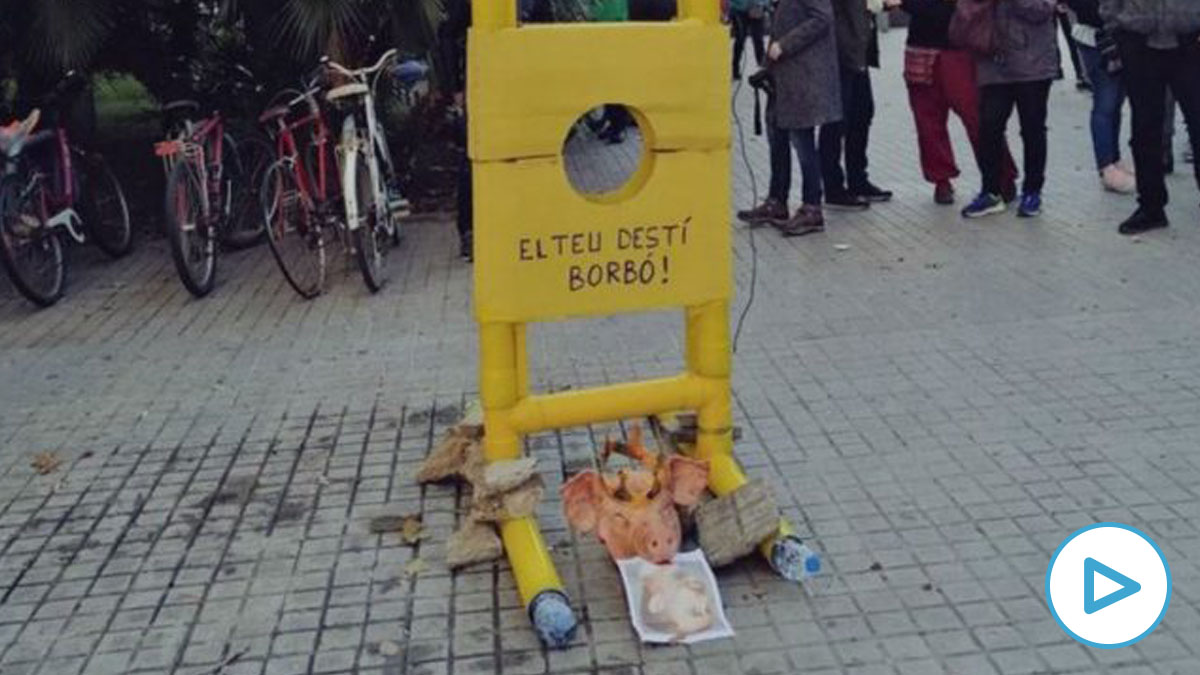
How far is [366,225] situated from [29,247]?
1947mm

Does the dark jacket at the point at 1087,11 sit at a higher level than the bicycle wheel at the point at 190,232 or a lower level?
higher

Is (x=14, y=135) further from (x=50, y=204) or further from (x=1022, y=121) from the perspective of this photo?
(x=1022, y=121)

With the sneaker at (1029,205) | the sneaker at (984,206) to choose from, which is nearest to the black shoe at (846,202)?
the sneaker at (984,206)

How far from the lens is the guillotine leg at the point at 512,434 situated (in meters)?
4.03

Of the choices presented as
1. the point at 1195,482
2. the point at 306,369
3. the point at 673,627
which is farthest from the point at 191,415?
the point at 1195,482

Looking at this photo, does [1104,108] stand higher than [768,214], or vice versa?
[1104,108]

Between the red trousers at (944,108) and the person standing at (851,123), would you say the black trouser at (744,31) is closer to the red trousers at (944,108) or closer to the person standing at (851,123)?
the person standing at (851,123)

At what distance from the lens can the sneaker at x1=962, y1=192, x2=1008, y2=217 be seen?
887 cm

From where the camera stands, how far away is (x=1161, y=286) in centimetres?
706

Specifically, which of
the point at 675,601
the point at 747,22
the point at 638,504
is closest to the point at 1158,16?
the point at 638,504

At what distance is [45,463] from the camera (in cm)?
548

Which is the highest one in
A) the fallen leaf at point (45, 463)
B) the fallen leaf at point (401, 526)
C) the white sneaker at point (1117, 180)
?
the white sneaker at point (1117, 180)

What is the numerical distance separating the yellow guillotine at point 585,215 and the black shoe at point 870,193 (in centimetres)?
534

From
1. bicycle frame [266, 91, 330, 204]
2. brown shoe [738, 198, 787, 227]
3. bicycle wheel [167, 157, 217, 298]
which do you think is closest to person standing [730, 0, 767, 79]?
brown shoe [738, 198, 787, 227]
